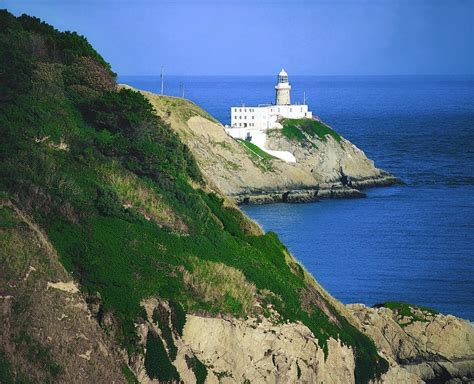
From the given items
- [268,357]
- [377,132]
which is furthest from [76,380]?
[377,132]

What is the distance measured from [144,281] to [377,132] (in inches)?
5007

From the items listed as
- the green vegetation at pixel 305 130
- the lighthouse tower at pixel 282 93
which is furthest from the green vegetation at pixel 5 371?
the lighthouse tower at pixel 282 93

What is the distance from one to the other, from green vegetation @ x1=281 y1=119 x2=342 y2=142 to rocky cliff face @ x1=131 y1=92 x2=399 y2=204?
0.73 meters

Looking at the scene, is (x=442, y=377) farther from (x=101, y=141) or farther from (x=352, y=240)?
(x=352, y=240)

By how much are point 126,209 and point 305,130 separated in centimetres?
7970

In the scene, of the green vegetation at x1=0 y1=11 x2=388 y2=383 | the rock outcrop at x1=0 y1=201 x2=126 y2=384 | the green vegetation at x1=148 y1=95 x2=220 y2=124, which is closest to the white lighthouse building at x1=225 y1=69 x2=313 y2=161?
the green vegetation at x1=148 y1=95 x2=220 y2=124

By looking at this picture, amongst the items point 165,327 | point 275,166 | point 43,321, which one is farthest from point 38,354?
point 275,166

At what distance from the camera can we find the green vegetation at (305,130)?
4230 inches

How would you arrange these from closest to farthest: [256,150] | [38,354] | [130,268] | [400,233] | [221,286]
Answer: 1. [38,354]
2. [130,268]
3. [221,286]
4. [400,233]
5. [256,150]

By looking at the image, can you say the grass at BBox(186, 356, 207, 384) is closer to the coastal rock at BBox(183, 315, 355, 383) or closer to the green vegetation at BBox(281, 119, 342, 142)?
the coastal rock at BBox(183, 315, 355, 383)

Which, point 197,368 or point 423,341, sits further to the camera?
point 423,341

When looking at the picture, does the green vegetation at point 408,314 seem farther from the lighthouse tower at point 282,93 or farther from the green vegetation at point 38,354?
the lighthouse tower at point 282,93

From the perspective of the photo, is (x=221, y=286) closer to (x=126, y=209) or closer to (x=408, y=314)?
(x=126, y=209)

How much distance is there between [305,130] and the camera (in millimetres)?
109375
